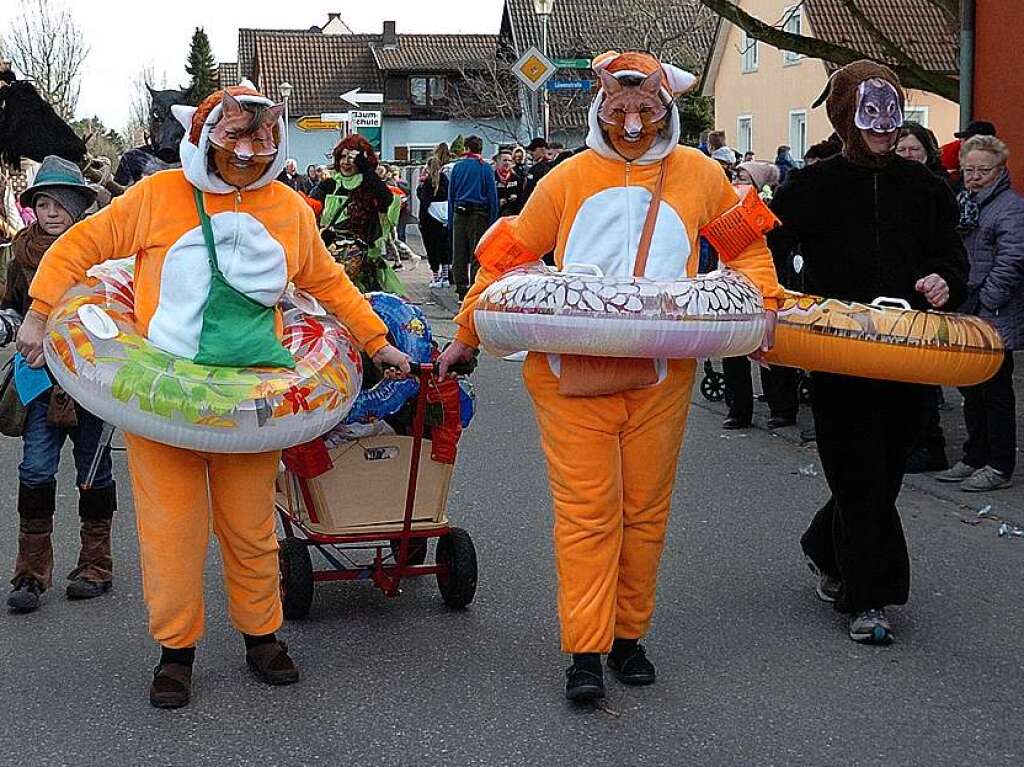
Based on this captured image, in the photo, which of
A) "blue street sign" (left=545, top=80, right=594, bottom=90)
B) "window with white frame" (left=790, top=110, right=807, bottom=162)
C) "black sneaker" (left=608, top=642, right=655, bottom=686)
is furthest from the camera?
"window with white frame" (left=790, top=110, right=807, bottom=162)

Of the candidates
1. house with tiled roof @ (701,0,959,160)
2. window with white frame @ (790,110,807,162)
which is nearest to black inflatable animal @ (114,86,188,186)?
house with tiled roof @ (701,0,959,160)

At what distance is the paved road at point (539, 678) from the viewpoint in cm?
448

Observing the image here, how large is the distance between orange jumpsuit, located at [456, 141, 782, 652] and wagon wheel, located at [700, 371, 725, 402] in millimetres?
6366

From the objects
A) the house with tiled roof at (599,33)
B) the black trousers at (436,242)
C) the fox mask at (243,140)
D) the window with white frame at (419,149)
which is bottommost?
the window with white frame at (419,149)

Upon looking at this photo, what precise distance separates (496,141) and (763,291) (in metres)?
56.5

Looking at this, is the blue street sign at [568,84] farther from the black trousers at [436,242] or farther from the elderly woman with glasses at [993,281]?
the elderly woman with glasses at [993,281]

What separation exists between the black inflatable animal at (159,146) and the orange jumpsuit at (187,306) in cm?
537

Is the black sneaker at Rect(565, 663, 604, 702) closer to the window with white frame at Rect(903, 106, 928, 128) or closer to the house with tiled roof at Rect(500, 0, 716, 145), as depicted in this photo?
the house with tiled roof at Rect(500, 0, 716, 145)

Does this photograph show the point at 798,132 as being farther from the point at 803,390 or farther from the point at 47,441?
the point at 47,441

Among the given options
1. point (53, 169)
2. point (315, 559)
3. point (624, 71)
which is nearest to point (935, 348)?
point (624, 71)

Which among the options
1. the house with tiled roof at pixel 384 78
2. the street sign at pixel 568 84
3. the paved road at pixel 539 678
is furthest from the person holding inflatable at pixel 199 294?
the house with tiled roof at pixel 384 78

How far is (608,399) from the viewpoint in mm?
4672

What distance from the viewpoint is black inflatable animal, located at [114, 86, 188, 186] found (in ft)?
34.2

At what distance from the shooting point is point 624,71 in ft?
15.2
